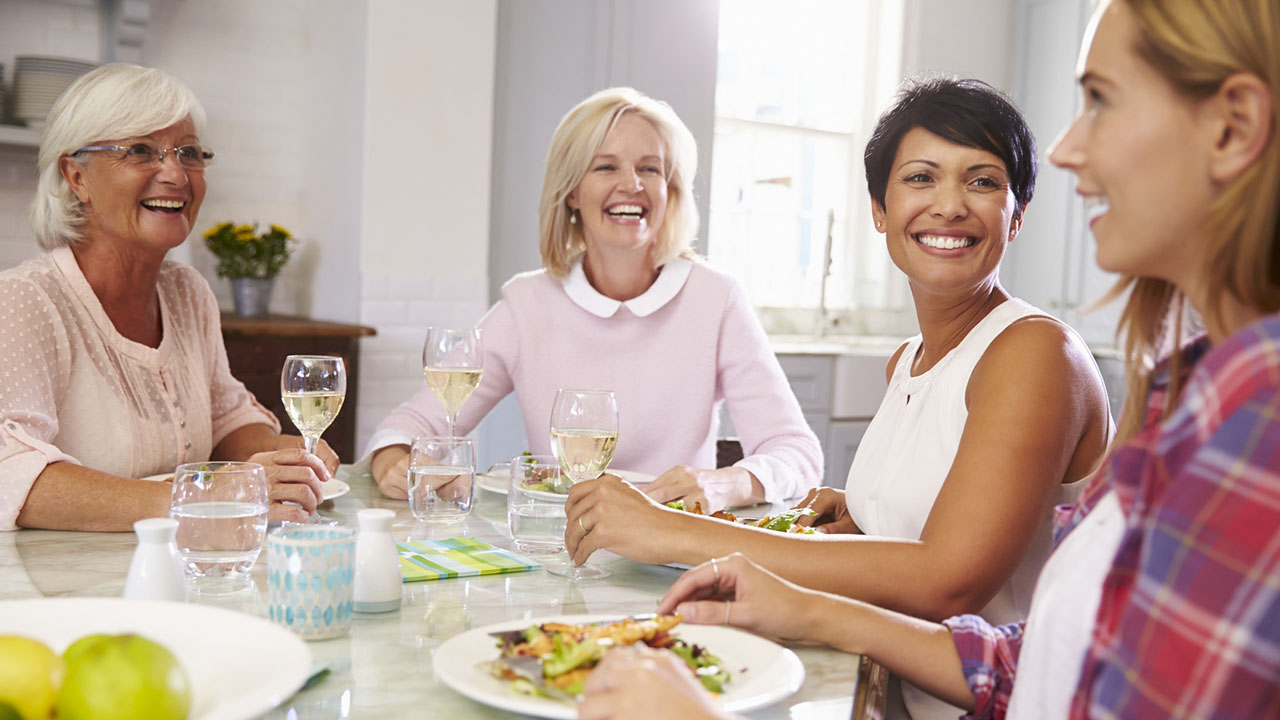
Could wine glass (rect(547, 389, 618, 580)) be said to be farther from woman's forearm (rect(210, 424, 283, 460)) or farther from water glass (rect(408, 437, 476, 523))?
woman's forearm (rect(210, 424, 283, 460))

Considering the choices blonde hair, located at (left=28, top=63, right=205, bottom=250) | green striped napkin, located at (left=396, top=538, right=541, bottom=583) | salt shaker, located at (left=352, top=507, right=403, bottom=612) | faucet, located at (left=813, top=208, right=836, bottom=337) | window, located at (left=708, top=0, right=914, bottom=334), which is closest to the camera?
salt shaker, located at (left=352, top=507, right=403, bottom=612)

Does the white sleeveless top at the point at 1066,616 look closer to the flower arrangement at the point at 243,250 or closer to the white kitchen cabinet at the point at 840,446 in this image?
the flower arrangement at the point at 243,250

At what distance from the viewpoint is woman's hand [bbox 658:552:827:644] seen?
1.05 meters

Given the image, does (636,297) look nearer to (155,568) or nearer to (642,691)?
(155,568)

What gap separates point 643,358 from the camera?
2389mm

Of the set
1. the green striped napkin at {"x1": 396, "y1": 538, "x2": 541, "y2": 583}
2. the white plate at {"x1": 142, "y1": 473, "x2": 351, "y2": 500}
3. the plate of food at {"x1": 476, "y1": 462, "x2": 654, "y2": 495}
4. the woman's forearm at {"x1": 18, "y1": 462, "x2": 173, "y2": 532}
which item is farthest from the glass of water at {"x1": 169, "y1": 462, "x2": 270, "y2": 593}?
the plate of food at {"x1": 476, "y1": 462, "x2": 654, "y2": 495}

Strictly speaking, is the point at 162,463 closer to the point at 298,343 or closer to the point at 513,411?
the point at 298,343

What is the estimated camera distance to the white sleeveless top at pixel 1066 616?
86 centimetres

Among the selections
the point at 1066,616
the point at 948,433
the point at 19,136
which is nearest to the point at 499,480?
the point at 948,433

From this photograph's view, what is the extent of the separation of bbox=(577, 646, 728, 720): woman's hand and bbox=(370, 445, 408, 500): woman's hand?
1016mm

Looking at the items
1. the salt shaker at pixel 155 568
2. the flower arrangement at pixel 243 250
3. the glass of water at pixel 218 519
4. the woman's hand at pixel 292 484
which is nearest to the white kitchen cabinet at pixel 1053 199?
the flower arrangement at pixel 243 250

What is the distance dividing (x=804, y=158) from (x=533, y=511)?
4.20m

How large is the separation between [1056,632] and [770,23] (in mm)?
4621

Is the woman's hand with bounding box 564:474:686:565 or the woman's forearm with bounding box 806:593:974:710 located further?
the woman's hand with bounding box 564:474:686:565
